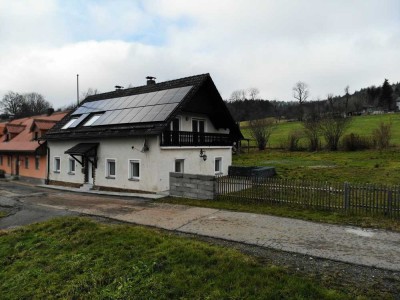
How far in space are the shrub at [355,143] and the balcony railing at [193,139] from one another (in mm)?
23277

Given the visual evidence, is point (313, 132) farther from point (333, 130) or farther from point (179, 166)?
point (179, 166)

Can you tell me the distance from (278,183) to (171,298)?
822 cm

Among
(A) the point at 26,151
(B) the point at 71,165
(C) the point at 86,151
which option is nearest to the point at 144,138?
(C) the point at 86,151

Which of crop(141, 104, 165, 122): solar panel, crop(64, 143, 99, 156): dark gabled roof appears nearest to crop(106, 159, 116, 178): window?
crop(64, 143, 99, 156): dark gabled roof

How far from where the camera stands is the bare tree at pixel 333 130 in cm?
4144

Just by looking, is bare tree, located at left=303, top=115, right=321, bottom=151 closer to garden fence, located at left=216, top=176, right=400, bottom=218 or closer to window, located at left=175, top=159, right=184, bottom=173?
window, located at left=175, top=159, right=184, bottom=173

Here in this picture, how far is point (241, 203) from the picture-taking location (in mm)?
13312

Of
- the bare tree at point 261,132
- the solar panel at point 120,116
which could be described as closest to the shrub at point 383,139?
the bare tree at point 261,132

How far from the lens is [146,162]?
16.7 metres

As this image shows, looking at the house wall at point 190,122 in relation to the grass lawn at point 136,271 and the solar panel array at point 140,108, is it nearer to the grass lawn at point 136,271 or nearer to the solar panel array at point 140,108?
the solar panel array at point 140,108

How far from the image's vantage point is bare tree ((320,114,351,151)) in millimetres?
41438

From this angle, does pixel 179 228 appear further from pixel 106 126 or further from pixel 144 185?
pixel 106 126

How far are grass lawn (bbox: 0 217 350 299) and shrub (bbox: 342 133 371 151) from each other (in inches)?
1444

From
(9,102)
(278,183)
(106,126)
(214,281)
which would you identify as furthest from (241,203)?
(9,102)
